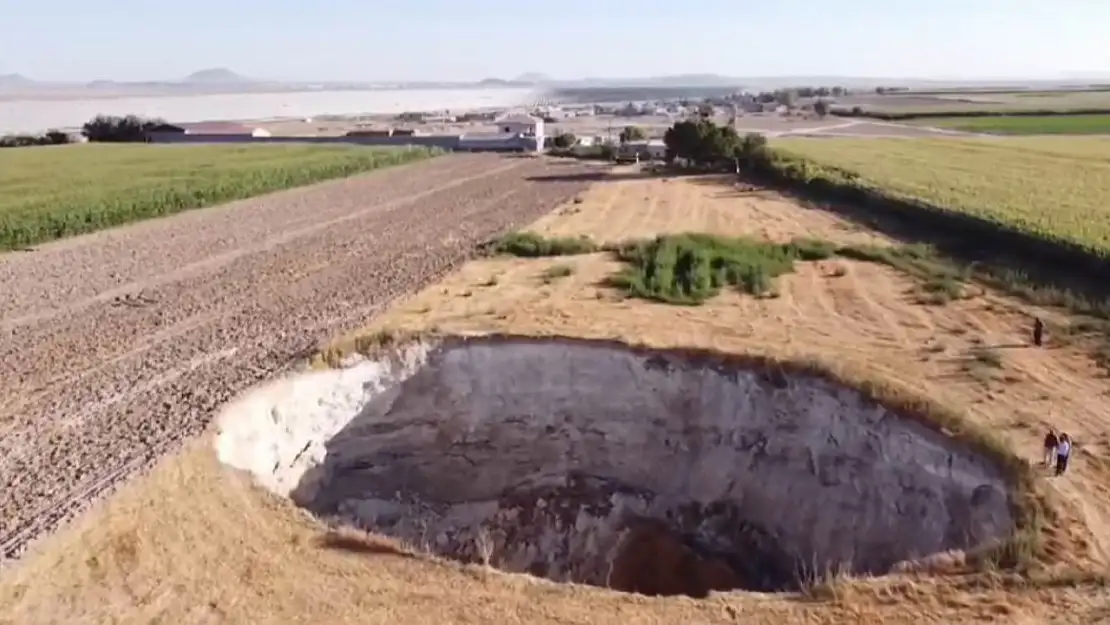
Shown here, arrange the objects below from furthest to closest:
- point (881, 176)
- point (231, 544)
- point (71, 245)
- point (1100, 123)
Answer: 1. point (1100, 123)
2. point (881, 176)
3. point (71, 245)
4. point (231, 544)

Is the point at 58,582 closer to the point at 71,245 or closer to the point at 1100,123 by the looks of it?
the point at 71,245

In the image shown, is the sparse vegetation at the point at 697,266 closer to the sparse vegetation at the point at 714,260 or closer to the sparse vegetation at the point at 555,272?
the sparse vegetation at the point at 714,260

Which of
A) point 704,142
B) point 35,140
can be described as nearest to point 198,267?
point 704,142

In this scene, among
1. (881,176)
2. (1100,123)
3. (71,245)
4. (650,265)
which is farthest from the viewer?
(1100,123)

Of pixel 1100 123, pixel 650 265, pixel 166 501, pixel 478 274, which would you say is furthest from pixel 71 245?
pixel 1100 123

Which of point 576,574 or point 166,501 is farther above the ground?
point 166,501

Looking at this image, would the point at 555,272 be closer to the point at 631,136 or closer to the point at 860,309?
the point at 860,309

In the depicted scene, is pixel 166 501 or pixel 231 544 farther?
pixel 166 501
